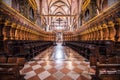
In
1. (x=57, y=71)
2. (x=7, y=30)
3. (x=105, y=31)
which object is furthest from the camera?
(x=105, y=31)

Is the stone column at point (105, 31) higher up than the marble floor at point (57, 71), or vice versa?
the stone column at point (105, 31)

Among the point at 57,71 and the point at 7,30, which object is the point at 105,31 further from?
Result: the point at 7,30

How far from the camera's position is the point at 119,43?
466 centimetres

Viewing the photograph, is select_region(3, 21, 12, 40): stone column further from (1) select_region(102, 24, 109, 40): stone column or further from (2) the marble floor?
(1) select_region(102, 24, 109, 40): stone column

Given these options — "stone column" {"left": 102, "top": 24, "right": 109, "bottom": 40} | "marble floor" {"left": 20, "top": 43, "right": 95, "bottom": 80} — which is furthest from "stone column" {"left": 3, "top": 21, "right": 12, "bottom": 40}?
"stone column" {"left": 102, "top": 24, "right": 109, "bottom": 40}

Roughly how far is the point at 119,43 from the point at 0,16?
5843 millimetres

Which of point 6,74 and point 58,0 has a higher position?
point 58,0

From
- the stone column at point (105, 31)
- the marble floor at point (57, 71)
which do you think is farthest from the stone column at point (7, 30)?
the stone column at point (105, 31)

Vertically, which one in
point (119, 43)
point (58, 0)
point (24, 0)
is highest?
point (58, 0)

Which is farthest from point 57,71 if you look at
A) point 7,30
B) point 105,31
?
point 105,31

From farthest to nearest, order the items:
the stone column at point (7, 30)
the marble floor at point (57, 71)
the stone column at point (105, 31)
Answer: the stone column at point (105, 31), the stone column at point (7, 30), the marble floor at point (57, 71)

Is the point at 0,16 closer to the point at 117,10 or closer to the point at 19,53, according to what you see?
the point at 19,53

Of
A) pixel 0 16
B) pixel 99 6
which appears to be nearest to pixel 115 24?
pixel 99 6

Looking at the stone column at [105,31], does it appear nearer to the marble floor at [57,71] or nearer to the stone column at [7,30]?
the marble floor at [57,71]
